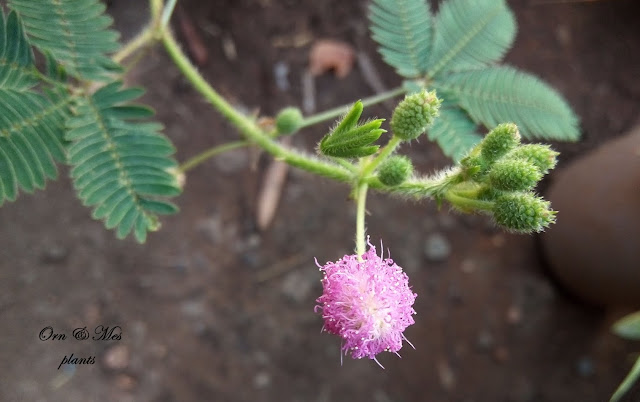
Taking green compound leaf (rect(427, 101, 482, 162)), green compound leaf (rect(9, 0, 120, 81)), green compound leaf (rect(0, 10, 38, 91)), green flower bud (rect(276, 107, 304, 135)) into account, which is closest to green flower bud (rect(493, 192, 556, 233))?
green compound leaf (rect(427, 101, 482, 162))

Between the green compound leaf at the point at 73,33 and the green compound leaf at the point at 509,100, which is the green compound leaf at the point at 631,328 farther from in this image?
the green compound leaf at the point at 73,33

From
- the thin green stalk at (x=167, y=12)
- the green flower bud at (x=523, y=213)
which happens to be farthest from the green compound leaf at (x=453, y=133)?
the thin green stalk at (x=167, y=12)

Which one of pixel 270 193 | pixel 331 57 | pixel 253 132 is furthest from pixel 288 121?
pixel 331 57

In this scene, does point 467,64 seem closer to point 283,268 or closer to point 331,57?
point 331,57

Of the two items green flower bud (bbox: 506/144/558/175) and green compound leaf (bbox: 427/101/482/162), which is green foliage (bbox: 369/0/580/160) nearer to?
green compound leaf (bbox: 427/101/482/162)

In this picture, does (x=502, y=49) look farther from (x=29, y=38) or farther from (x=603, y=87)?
(x=603, y=87)
